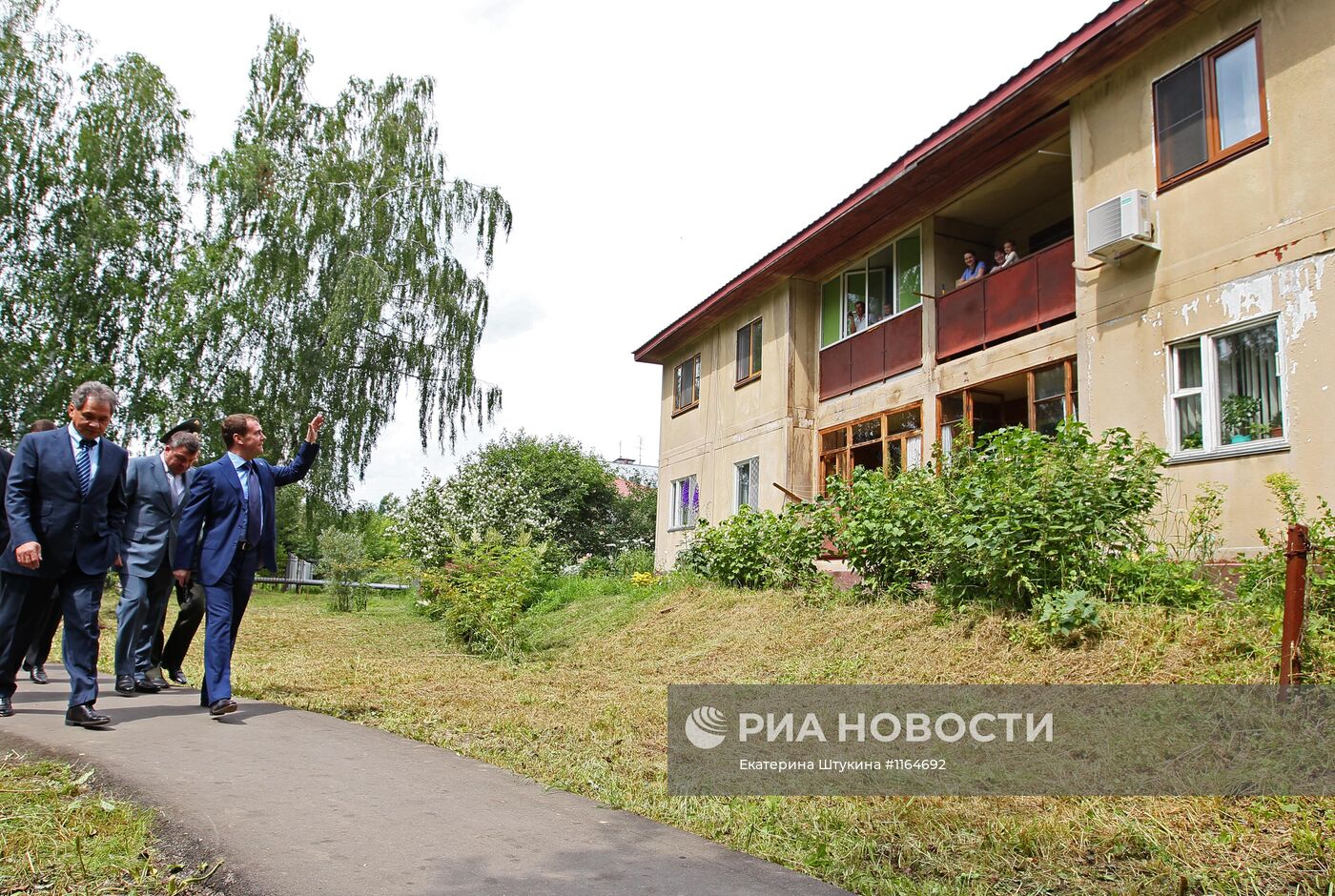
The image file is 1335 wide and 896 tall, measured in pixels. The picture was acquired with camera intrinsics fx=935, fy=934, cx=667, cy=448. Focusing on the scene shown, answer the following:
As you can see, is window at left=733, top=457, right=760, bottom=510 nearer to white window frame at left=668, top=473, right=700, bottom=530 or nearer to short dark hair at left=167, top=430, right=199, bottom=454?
white window frame at left=668, top=473, right=700, bottom=530

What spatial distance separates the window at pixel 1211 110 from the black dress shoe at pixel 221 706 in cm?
1048

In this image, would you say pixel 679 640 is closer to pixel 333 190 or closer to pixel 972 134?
pixel 972 134

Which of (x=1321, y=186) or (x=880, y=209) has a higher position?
(x=880, y=209)

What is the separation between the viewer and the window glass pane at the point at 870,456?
16564 mm

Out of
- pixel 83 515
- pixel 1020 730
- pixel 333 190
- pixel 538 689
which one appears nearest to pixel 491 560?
pixel 538 689

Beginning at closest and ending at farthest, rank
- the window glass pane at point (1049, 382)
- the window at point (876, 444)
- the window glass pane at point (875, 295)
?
the window glass pane at point (1049, 382)
the window at point (876, 444)
the window glass pane at point (875, 295)

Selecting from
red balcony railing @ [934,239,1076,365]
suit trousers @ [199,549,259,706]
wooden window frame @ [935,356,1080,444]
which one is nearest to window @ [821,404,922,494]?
wooden window frame @ [935,356,1080,444]

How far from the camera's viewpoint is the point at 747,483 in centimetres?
2011

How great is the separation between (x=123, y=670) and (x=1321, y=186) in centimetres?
1099

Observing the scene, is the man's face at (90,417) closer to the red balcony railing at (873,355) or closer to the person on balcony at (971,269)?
the person on balcony at (971,269)

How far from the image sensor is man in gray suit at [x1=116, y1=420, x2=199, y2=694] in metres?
6.43

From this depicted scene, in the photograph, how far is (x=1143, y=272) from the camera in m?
10.9

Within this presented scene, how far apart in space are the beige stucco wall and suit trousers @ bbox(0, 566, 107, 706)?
9.85 m

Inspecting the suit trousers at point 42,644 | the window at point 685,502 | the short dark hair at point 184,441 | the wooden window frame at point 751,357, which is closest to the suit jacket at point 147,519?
the short dark hair at point 184,441
